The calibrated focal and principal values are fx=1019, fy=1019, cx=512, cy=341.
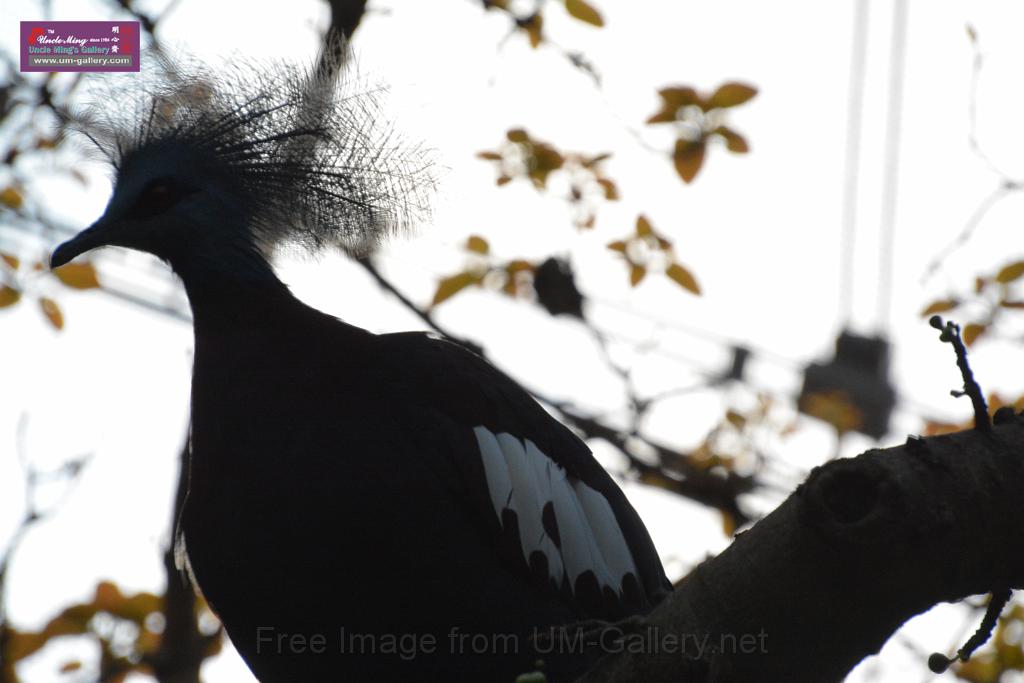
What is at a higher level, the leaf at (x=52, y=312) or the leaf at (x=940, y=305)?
the leaf at (x=52, y=312)

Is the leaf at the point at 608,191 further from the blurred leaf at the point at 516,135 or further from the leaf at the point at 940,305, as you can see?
the leaf at the point at 940,305

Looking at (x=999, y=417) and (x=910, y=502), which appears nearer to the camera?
(x=910, y=502)

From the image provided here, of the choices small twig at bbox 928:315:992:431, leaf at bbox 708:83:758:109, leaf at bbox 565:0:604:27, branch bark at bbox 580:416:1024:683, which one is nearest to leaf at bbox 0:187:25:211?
leaf at bbox 565:0:604:27

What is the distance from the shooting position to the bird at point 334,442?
256 cm

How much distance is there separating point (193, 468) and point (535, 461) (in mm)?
963

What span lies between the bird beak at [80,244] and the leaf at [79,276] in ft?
4.02

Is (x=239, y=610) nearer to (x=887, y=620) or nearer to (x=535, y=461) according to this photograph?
(x=535, y=461)

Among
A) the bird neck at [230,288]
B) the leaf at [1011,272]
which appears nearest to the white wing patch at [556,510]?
the bird neck at [230,288]

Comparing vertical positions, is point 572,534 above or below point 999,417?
above

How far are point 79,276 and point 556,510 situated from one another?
8.11 feet

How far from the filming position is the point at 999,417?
1.88 m

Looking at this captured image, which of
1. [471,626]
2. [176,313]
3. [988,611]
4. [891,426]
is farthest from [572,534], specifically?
[891,426]

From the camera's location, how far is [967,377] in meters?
1.84

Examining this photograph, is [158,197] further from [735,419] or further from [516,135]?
[735,419]
